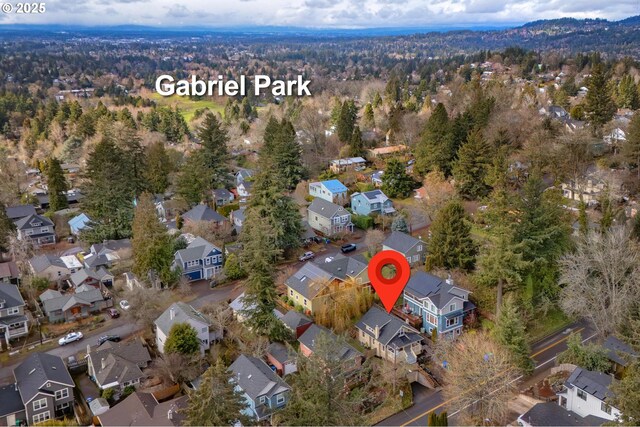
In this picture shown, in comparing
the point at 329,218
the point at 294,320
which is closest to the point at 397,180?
the point at 329,218

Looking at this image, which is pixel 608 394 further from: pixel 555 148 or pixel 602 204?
pixel 555 148

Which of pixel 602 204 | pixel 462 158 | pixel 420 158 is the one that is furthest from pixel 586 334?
pixel 420 158

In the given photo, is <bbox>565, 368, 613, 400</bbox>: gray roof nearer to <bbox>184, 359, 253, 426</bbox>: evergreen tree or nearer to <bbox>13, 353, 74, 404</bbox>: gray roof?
<bbox>184, 359, 253, 426</bbox>: evergreen tree

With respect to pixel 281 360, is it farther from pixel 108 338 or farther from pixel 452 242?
pixel 452 242

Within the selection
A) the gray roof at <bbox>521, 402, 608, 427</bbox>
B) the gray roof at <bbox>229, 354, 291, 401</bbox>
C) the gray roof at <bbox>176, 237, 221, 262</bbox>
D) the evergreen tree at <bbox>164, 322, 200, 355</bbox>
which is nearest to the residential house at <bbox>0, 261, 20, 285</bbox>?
the gray roof at <bbox>176, 237, 221, 262</bbox>

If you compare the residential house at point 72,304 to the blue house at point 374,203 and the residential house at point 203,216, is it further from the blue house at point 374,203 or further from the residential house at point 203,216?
the blue house at point 374,203

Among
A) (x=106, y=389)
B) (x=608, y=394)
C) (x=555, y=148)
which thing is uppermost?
(x=555, y=148)
